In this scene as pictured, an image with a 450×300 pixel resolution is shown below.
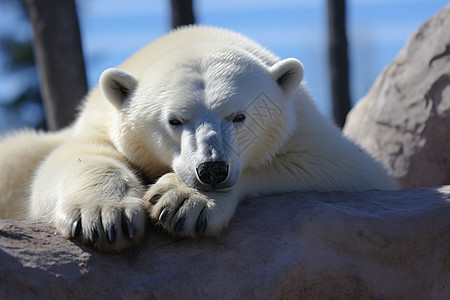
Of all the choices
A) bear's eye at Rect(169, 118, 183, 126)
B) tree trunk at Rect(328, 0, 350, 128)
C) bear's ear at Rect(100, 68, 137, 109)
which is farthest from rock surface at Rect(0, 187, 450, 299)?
tree trunk at Rect(328, 0, 350, 128)

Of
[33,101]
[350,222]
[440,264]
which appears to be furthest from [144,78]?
[33,101]

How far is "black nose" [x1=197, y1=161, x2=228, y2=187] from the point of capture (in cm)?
262

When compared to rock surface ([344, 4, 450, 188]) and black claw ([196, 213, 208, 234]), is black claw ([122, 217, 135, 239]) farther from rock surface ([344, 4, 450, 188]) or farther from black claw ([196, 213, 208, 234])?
rock surface ([344, 4, 450, 188])

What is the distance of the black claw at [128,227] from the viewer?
8.05ft

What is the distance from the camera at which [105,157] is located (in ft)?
10.5

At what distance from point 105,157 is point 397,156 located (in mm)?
2961

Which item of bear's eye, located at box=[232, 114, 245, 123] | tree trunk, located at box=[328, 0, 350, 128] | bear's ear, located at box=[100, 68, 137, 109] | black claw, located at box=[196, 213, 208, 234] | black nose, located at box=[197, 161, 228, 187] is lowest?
tree trunk, located at box=[328, 0, 350, 128]

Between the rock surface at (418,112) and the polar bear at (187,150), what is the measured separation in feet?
4.43

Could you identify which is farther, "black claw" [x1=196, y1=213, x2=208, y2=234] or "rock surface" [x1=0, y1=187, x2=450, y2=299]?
"black claw" [x1=196, y1=213, x2=208, y2=234]

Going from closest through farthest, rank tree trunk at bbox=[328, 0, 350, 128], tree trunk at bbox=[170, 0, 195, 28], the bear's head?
the bear's head < tree trunk at bbox=[170, 0, 195, 28] < tree trunk at bbox=[328, 0, 350, 128]

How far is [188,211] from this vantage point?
257cm

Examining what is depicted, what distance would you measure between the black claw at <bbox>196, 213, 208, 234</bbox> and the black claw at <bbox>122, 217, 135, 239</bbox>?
29 cm

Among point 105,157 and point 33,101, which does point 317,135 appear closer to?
point 105,157

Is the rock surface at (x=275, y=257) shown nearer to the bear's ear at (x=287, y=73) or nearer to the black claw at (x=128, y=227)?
the black claw at (x=128, y=227)
